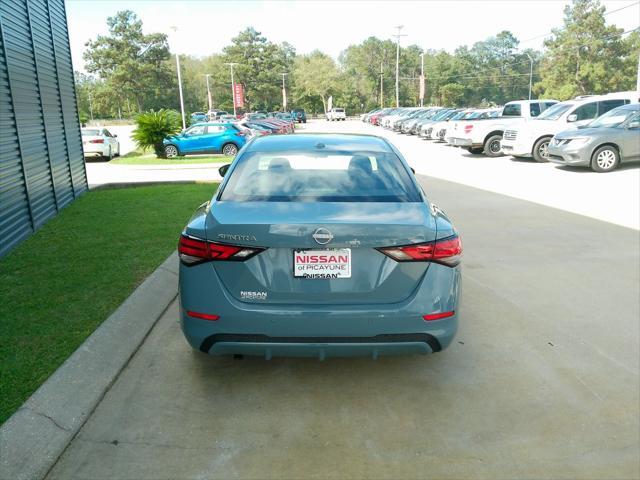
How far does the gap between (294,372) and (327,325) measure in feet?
2.80

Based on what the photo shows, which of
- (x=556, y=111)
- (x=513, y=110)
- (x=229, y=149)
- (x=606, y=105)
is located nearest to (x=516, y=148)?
(x=556, y=111)

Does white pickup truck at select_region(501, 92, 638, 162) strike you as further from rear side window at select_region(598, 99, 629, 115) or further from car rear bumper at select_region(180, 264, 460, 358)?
car rear bumper at select_region(180, 264, 460, 358)

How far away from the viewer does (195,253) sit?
3299 millimetres

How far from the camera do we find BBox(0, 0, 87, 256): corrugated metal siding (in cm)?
754

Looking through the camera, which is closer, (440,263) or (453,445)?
(453,445)

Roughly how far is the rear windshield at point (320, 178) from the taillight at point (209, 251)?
49cm

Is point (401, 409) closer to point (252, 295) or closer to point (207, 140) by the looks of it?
point (252, 295)

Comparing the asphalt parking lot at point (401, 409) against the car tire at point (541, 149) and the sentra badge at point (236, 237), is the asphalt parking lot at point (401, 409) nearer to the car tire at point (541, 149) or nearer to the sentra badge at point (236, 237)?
the sentra badge at point (236, 237)

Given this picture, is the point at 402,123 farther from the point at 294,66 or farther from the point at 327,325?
the point at 294,66

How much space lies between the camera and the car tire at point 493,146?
64.5ft

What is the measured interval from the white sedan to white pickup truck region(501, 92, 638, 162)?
15.8 m

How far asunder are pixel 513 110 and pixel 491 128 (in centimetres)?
180

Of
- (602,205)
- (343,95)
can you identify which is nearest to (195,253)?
(602,205)

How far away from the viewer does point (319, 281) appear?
125 inches
